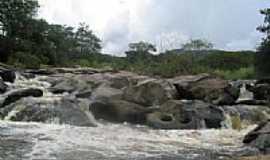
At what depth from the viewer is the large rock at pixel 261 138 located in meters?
16.2

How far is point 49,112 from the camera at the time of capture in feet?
68.8

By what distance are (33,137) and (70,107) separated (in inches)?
176

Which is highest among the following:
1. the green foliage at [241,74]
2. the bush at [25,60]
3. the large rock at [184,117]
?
the bush at [25,60]

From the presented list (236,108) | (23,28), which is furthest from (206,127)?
(23,28)

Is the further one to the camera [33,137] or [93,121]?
[93,121]

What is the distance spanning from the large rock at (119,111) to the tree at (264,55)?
3487cm

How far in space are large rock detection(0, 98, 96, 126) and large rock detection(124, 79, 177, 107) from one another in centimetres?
232

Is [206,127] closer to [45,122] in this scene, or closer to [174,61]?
[45,122]

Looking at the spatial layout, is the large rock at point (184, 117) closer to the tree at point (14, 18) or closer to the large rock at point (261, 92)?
the large rock at point (261, 92)

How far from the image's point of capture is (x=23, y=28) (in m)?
51.6

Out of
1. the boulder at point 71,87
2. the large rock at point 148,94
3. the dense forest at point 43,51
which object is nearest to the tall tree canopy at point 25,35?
the dense forest at point 43,51

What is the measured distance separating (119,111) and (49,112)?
2.94 metres

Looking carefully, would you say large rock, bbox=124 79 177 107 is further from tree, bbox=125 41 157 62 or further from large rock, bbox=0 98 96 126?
tree, bbox=125 41 157 62

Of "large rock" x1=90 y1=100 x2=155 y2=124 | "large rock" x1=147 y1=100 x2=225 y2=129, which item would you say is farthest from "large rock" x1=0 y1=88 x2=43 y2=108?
"large rock" x1=147 y1=100 x2=225 y2=129
